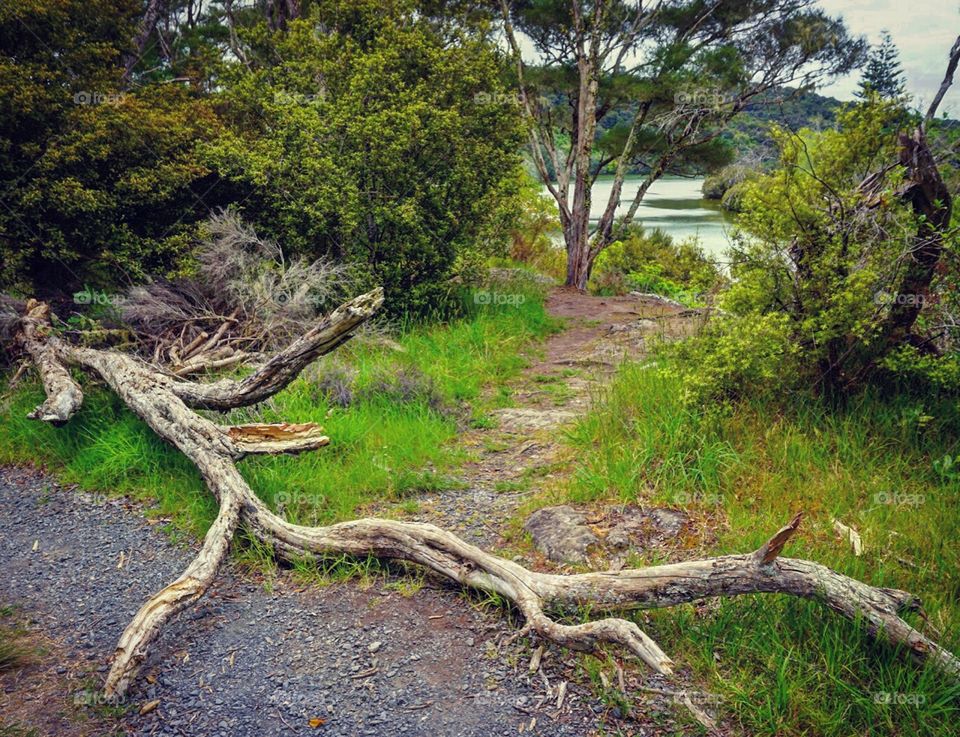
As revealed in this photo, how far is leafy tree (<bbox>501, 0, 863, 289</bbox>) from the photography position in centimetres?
1220

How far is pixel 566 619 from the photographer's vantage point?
3.48 meters

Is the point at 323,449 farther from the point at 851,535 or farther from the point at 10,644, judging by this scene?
the point at 851,535

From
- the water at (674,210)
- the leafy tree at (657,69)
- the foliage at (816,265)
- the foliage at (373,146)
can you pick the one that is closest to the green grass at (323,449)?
the foliage at (373,146)

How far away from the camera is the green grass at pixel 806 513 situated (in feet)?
9.38

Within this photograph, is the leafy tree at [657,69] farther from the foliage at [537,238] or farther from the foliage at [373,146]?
the foliage at [373,146]

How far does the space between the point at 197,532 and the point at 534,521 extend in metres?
2.29

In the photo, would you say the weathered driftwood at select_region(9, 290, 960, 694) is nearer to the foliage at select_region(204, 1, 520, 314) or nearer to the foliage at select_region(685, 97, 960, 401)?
the foliage at select_region(685, 97, 960, 401)

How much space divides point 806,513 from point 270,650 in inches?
122

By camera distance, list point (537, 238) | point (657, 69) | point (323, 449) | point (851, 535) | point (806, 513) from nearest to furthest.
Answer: point (851, 535), point (806, 513), point (323, 449), point (657, 69), point (537, 238)

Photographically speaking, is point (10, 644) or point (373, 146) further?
point (373, 146)

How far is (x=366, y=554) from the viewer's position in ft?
13.3

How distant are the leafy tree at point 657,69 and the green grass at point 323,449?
289 inches

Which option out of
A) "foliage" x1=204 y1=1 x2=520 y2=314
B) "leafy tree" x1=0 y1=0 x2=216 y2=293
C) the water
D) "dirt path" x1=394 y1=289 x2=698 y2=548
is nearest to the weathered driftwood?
"dirt path" x1=394 y1=289 x2=698 y2=548

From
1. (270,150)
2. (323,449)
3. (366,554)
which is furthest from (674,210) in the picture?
(366,554)
